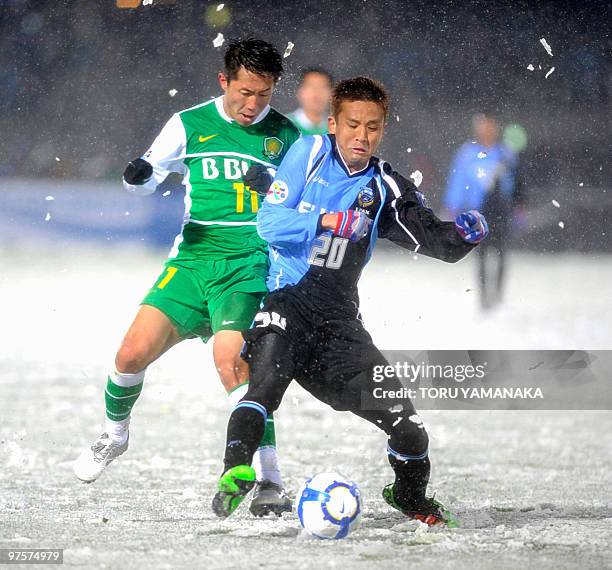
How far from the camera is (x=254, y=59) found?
354 centimetres

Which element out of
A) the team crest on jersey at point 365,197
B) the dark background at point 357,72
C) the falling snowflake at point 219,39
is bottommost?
the team crest on jersey at point 365,197

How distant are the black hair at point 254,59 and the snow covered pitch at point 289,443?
1550 millimetres

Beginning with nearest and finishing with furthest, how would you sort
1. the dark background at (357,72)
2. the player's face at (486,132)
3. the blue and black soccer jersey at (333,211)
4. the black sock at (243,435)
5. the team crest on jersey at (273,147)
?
1. the black sock at (243,435)
2. the blue and black soccer jersey at (333,211)
3. the team crest on jersey at (273,147)
4. the player's face at (486,132)
5. the dark background at (357,72)

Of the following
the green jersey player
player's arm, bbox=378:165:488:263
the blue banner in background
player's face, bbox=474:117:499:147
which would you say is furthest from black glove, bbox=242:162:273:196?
the blue banner in background

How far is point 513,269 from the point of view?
33.1 ft

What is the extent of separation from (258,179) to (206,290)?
1.42 ft

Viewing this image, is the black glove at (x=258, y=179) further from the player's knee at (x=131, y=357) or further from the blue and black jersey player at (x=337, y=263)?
the player's knee at (x=131, y=357)

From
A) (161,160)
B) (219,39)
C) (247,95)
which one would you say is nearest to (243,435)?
(161,160)

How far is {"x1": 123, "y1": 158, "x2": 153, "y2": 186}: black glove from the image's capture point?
3.48 meters

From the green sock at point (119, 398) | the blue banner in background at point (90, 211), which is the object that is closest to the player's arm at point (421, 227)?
the green sock at point (119, 398)

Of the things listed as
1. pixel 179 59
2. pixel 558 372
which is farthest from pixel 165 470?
pixel 179 59

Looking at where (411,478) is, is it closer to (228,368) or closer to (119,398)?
(228,368)

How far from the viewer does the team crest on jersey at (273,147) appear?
3602 millimetres

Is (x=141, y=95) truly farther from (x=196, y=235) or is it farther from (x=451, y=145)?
(x=196, y=235)
